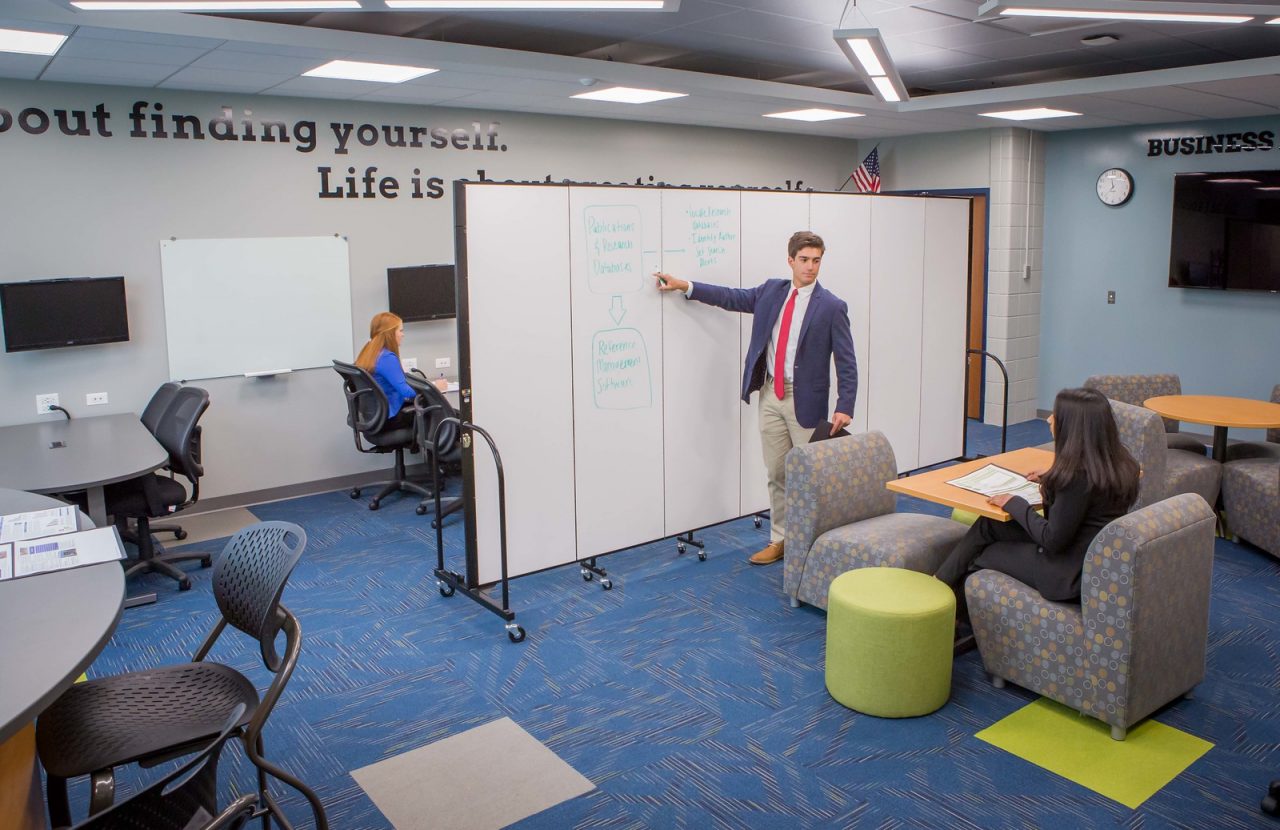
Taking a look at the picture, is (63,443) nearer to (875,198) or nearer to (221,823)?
(221,823)

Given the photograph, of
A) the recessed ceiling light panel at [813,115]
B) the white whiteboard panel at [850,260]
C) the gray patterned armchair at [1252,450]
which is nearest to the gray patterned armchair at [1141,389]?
the gray patterned armchair at [1252,450]

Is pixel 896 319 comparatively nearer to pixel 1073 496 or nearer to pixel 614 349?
pixel 614 349

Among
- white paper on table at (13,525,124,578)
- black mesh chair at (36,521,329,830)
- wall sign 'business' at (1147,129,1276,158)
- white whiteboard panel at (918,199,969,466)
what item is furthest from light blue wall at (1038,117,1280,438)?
white paper on table at (13,525,124,578)

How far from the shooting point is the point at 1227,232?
7.34 m

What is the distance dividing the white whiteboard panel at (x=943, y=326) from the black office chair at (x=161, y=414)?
4.41 metres

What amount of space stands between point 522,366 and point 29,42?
261 cm

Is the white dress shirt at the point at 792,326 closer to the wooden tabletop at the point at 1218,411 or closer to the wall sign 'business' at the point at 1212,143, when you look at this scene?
the wooden tabletop at the point at 1218,411

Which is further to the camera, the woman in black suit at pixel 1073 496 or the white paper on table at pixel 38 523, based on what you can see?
the woman in black suit at pixel 1073 496

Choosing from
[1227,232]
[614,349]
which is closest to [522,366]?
[614,349]

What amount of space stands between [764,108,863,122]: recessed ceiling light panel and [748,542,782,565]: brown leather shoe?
358 cm

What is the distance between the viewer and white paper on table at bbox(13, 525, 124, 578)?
2.56 m

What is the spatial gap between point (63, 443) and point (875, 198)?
4652 millimetres

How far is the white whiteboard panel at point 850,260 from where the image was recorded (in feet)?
18.4

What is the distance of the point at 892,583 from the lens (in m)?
3.67
